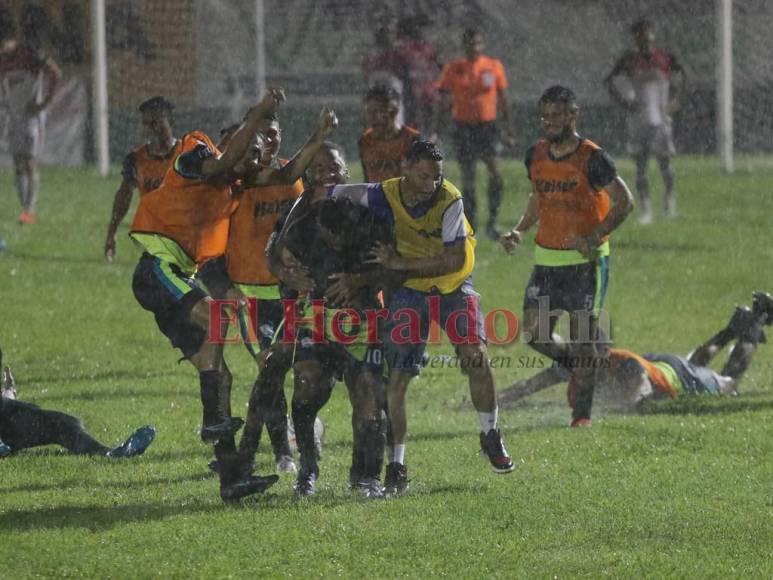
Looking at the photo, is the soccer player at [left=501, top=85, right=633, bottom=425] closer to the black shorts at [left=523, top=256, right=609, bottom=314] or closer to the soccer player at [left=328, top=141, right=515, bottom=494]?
the black shorts at [left=523, top=256, right=609, bottom=314]


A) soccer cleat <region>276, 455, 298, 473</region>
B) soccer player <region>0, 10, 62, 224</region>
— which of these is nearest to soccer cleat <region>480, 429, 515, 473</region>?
soccer cleat <region>276, 455, 298, 473</region>

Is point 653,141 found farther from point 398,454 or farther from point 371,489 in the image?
point 371,489

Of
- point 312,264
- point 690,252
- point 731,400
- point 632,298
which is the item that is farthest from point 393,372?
point 690,252

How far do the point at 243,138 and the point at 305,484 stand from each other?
1.89m

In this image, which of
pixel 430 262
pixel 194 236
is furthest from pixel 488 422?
pixel 194 236

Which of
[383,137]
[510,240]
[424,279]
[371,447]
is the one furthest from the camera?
[383,137]

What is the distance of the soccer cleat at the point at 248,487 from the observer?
836 cm

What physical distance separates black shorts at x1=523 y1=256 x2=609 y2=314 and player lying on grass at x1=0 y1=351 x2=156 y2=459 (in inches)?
Result: 117

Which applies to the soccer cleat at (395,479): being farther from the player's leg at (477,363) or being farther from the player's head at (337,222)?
the player's head at (337,222)

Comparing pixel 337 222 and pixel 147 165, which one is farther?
pixel 147 165

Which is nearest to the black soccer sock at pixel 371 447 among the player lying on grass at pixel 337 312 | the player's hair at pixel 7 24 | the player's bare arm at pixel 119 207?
the player lying on grass at pixel 337 312

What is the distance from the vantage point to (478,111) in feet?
64.2

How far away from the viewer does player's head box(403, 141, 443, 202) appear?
8.54 metres

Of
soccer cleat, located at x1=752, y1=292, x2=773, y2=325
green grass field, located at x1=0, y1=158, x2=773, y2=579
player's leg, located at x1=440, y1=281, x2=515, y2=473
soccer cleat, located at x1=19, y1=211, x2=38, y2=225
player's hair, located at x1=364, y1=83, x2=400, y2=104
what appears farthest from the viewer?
soccer cleat, located at x1=19, y1=211, x2=38, y2=225
